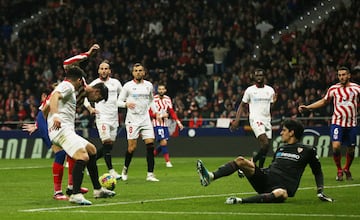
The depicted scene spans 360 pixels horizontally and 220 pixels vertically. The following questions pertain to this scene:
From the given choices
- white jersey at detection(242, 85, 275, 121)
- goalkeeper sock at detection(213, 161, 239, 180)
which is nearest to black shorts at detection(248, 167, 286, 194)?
goalkeeper sock at detection(213, 161, 239, 180)

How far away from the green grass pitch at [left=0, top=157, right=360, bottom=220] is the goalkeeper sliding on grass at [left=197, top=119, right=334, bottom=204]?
0.71 feet

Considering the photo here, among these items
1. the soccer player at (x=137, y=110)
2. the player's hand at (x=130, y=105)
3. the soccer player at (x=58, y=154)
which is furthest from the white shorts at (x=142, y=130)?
the soccer player at (x=58, y=154)

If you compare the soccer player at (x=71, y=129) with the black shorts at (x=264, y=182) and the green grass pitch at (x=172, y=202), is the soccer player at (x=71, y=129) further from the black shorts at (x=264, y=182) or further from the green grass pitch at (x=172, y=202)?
the black shorts at (x=264, y=182)

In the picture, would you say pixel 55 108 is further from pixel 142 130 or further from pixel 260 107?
pixel 260 107

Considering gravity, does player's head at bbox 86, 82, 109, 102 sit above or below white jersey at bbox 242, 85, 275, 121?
above

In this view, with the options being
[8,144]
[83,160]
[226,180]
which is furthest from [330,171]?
[8,144]

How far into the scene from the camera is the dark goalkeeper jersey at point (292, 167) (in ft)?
46.4

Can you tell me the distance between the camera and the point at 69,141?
14289mm

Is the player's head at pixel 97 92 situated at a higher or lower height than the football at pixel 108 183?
higher

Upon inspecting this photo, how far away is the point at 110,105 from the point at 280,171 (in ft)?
27.7

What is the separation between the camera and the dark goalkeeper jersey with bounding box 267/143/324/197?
14.1 metres

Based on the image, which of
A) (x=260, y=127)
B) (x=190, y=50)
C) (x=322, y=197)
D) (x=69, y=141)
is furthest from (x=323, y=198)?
(x=190, y=50)

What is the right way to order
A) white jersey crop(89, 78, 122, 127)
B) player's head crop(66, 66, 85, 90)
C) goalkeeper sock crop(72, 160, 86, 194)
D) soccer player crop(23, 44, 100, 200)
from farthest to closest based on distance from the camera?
white jersey crop(89, 78, 122, 127), soccer player crop(23, 44, 100, 200), player's head crop(66, 66, 85, 90), goalkeeper sock crop(72, 160, 86, 194)

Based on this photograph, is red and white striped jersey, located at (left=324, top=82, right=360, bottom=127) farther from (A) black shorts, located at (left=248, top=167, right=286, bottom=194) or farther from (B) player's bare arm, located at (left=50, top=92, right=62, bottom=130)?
(B) player's bare arm, located at (left=50, top=92, right=62, bottom=130)
